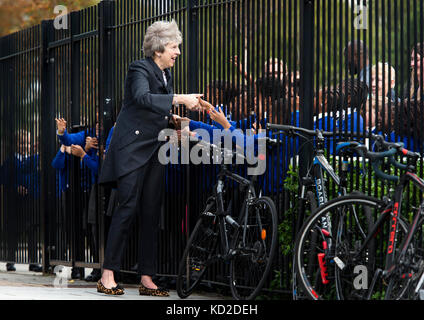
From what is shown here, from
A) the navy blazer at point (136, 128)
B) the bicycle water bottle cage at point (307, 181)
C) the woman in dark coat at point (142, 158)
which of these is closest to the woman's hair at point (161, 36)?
the woman in dark coat at point (142, 158)

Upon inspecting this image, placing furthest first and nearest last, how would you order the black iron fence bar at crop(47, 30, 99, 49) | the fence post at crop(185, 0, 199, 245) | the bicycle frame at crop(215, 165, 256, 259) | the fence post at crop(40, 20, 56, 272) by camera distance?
the fence post at crop(40, 20, 56, 272), the black iron fence bar at crop(47, 30, 99, 49), the fence post at crop(185, 0, 199, 245), the bicycle frame at crop(215, 165, 256, 259)

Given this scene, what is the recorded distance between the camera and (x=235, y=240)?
7387 millimetres

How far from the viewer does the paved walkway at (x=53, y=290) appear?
309 inches

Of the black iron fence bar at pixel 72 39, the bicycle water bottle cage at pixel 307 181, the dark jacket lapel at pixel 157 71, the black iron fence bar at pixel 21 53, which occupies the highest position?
the black iron fence bar at pixel 21 53

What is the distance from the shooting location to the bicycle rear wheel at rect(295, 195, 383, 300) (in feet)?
19.5

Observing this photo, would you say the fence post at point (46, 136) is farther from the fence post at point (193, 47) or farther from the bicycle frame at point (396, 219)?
the bicycle frame at point (396, 219)

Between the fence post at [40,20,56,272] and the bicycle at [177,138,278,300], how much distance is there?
12.3ft

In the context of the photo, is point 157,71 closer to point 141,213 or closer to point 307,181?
point 141,213

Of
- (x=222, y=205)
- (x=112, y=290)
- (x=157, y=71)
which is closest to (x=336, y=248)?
(x=222, y=205)

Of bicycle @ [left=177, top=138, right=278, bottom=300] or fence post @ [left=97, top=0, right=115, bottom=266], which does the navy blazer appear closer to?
bicycle @ [left=177, top=138, right=278, bottom=300]

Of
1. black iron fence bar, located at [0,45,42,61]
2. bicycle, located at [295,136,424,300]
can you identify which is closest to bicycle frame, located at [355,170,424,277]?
bicycle, located at [295,136,424,300]

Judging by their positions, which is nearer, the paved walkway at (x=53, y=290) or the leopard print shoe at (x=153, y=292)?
the paved walkway at (x=53, y=290)

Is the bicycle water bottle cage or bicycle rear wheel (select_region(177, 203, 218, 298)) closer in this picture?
the bicycle water bottle cage

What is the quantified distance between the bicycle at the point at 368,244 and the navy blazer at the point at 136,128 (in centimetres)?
208
